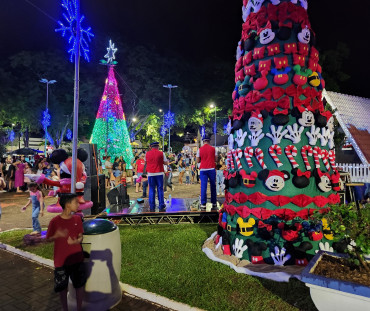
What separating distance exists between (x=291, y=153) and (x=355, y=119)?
1031 centimetres

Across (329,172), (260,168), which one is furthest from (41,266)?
(329,172)

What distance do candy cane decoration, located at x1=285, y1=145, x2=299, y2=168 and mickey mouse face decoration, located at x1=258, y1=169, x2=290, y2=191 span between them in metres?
0.22

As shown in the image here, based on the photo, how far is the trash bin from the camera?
3.93 meters

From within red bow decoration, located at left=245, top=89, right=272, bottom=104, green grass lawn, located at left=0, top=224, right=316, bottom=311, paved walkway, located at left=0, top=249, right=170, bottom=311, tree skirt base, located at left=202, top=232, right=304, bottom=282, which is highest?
red bow decoration, located at left=245, top=89, right=272, bottom=104

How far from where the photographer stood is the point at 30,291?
4602 mm

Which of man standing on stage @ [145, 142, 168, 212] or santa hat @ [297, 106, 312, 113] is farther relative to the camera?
man standing on stage @ [145, 142, 168, 212]

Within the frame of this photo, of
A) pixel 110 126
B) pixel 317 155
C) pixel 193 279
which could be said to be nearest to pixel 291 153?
pixel 317 155

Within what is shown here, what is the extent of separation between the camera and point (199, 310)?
3.83m

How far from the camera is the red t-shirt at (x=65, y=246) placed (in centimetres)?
363

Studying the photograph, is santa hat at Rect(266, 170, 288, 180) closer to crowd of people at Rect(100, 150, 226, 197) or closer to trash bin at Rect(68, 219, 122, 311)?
trash bin at Rect(68, 219, 122, 311)

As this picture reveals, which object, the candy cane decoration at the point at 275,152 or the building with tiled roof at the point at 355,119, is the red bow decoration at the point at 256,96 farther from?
the building with tiled roof at the point at 355,119

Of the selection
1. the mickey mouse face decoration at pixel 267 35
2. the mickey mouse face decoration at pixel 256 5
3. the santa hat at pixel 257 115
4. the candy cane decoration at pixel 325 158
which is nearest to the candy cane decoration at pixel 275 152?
the santa hat at pixel 257 115

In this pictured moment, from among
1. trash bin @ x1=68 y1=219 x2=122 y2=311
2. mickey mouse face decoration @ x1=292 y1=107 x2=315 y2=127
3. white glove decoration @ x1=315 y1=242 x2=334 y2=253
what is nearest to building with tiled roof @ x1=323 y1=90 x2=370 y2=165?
mickey mouse face decoration @ x1=292 y1=107 x2=315 y2=127

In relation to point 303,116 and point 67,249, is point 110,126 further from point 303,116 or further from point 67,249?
point 67,249
